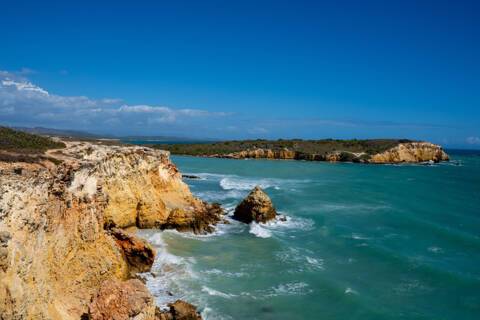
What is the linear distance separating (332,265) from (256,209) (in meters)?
9.31

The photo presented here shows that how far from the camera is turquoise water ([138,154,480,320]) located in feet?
54.1

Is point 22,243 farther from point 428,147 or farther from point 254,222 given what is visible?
point 428,147

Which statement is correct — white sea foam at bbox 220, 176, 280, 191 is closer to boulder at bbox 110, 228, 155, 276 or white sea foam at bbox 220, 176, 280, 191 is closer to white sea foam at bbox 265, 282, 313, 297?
white sea foam at bbox 265, 282, 313, 297

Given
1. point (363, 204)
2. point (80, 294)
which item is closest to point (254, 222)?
point (363, 204)

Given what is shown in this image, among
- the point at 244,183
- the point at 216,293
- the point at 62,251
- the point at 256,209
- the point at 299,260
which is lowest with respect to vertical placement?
the point at 216,293

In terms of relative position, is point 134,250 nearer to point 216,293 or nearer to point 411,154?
point 216,293

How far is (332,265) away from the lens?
21.5 metres

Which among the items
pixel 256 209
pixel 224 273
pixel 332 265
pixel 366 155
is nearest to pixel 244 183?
pixel 256 209

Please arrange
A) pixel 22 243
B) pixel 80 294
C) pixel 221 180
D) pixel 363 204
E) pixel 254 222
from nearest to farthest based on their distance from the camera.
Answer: pixel 22 243 → pixel 80 294 → pixel 254 222 → pixel 363 204 → pixel 221 180

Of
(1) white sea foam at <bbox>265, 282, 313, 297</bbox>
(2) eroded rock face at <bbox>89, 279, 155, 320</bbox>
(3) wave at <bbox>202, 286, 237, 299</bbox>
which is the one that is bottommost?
(3) wave at <bbox>202, 286, 237, 299</bbox>

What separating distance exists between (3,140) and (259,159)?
8648 cm

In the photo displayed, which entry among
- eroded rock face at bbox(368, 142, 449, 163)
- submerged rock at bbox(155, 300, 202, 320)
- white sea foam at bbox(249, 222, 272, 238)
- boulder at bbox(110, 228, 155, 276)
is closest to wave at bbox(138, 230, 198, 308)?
boulder at bbox(110, 228, 155, 276)

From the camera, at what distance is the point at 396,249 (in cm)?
2464

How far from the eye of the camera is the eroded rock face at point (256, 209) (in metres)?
30.0
